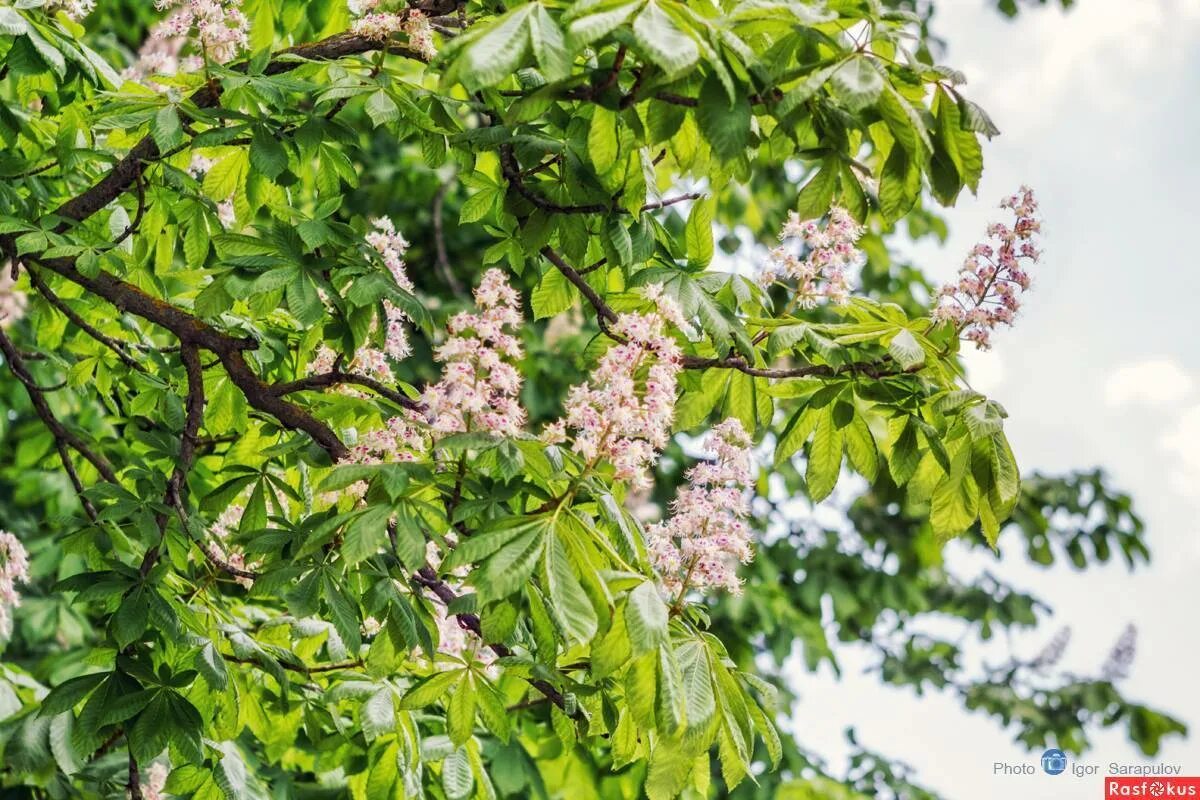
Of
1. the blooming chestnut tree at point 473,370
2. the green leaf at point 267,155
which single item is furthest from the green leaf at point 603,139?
the green leaf at point 267,155

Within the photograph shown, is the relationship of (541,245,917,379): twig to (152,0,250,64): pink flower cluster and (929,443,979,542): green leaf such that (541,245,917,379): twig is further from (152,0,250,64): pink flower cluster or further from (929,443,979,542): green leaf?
(152,0,250,64): pink flower cluster

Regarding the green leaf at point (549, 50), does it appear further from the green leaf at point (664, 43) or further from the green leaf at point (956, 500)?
the green leaf at point (956, 500)

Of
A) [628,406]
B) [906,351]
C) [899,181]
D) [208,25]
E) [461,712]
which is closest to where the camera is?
[628,406]

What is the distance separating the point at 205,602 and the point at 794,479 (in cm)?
414

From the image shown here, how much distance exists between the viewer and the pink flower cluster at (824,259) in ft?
8.54

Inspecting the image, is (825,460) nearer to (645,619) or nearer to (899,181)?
(899,181)

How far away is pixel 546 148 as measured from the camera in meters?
2.59

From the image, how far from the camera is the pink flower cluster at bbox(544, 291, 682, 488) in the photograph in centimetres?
209

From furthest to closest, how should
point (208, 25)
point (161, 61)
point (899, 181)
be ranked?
point (161, 61), point (208, 25), point (899, 181)

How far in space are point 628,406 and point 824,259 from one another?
73cm

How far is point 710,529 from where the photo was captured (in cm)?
232

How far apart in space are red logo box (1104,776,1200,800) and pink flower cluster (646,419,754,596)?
3.51 meters

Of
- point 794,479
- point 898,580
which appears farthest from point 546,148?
point 898,580

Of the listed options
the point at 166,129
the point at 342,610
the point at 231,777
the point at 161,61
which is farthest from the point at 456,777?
the point at 161,61
